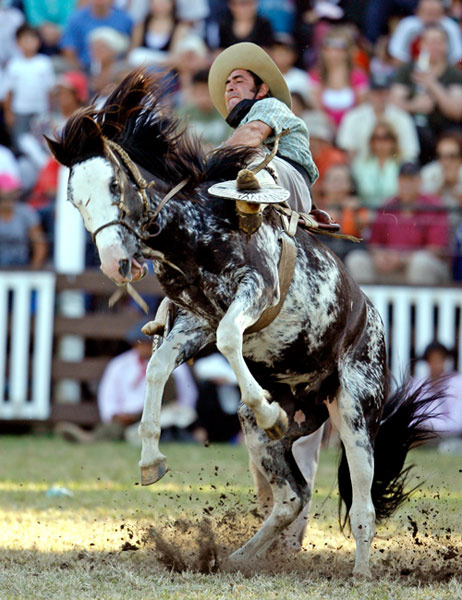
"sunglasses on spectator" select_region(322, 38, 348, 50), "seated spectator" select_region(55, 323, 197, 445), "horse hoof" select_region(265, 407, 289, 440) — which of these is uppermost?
"sunglasses on spectator" select_region(322, 38, 348, 50)

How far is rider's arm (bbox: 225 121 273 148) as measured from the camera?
500 cm

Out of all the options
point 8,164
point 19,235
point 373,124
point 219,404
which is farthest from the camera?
point 8,164

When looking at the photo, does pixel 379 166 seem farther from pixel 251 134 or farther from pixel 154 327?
pixel 154 327

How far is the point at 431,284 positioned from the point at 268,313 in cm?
571

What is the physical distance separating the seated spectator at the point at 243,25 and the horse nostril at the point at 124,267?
871cm

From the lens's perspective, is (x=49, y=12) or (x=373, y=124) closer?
(x=373, y=124)

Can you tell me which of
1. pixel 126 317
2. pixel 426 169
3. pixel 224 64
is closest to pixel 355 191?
pixel 426 169

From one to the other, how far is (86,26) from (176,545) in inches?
382

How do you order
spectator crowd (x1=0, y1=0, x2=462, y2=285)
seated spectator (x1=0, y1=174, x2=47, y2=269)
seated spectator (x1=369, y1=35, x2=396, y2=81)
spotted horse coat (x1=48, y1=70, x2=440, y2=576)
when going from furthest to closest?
1. seated spectator (x1=369, y1=35, x2=396, y2=81)
2. seated spectator (x1=0, y1=174, x2=47, y2=269)
3. spectator crowd (x1=0, y1=0, x2=462, y2=285)
4. spotted horse coat (x1=48, y1=70, x2=440, y2=576)

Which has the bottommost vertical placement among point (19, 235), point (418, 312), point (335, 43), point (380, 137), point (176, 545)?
point (418, 312)

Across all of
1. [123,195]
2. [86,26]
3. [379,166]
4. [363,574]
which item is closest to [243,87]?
[123,195]

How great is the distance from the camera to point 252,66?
536 centimetres

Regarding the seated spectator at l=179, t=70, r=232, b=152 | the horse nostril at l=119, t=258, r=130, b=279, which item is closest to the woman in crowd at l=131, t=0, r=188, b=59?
the seated spectator at l=179, t=70, r=232, b=152

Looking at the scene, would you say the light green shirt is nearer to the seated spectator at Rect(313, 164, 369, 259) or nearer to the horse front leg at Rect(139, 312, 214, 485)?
the horse front leg at Rect(139, 312, 214, 485)
